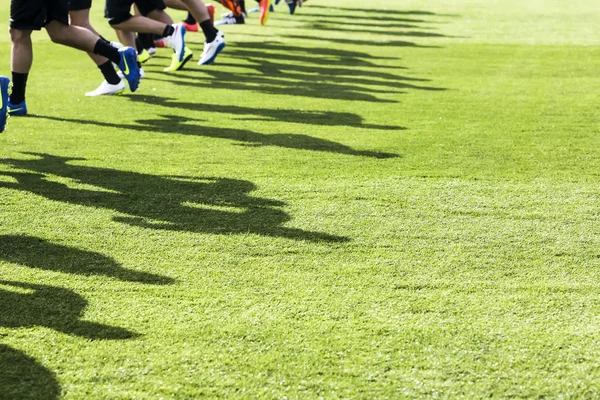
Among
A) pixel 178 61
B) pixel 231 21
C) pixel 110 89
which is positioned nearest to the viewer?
pixel 110 89

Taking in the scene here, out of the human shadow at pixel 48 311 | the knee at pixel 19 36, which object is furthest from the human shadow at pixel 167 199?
the knee at pixel 19 36

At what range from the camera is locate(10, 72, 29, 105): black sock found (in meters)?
6.14

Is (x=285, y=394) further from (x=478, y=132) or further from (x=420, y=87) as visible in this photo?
(x=420, y=87)

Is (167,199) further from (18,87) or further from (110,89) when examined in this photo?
(110,89)

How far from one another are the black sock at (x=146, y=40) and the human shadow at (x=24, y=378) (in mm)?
7831

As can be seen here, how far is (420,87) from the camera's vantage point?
816 centimetres

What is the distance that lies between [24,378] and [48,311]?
488mm

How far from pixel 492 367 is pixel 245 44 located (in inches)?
374

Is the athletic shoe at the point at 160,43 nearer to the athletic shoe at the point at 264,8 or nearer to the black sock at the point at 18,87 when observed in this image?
the athletic shoe at the point at 264,8

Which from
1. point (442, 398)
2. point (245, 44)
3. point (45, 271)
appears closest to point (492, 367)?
point (442, 398)

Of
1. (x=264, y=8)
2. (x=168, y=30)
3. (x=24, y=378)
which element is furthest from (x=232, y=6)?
(x=24, y=378)

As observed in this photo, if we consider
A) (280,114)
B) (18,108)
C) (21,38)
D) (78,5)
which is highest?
(78,5)

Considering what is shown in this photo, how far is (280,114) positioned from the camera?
682 cm

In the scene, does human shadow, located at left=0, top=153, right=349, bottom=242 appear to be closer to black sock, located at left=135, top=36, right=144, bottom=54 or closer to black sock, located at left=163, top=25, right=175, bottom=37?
black sock, located at left=163, top=25, right=175, bottom=37
